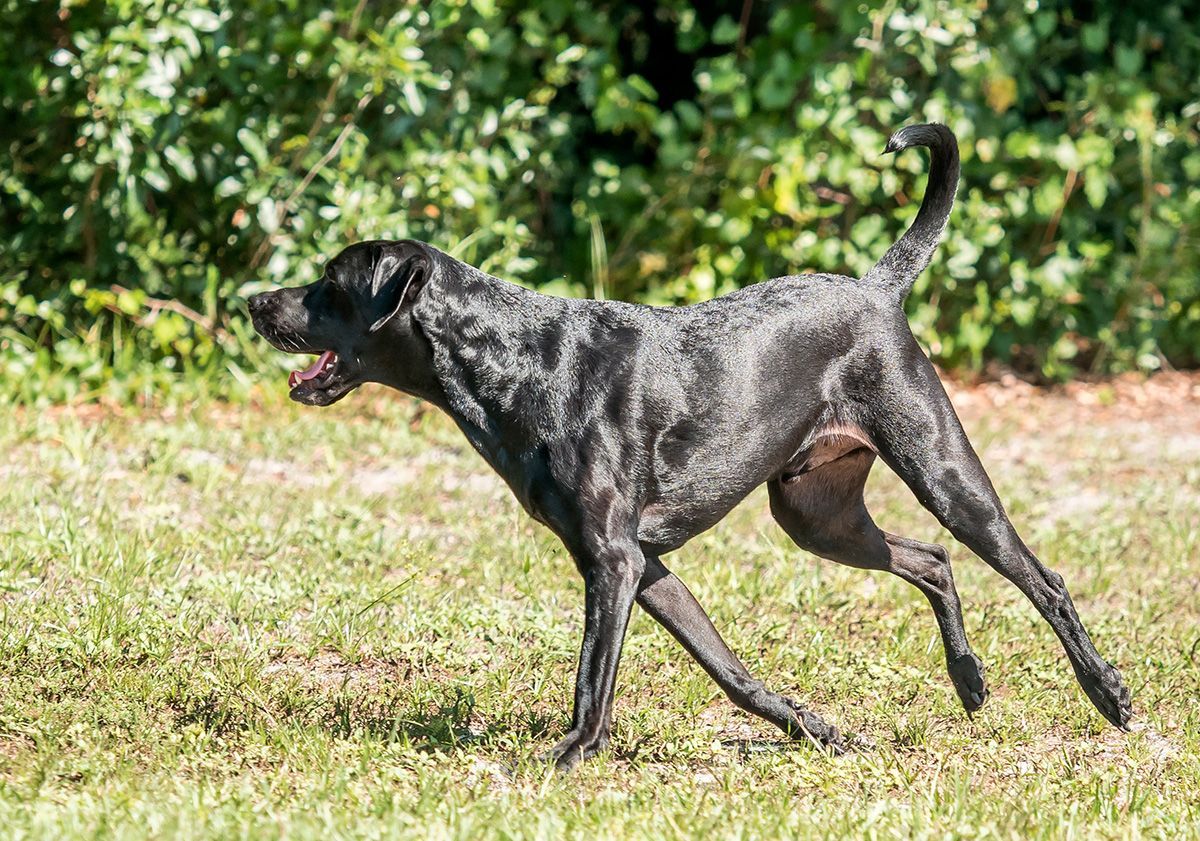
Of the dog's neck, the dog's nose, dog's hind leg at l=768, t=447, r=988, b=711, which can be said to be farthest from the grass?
the dog's nose

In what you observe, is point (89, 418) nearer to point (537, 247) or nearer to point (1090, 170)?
point (537, 247)

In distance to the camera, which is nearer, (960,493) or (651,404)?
(651,404)

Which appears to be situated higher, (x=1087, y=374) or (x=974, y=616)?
(x=974, y=616)

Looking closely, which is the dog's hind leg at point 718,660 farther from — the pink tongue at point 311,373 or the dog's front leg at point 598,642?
the pink tongue at point 311,373

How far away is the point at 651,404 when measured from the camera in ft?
13.5

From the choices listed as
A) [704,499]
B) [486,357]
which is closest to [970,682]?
[704,499]

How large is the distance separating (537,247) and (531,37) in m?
1.40

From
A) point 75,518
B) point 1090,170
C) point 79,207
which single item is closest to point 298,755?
point 75,518

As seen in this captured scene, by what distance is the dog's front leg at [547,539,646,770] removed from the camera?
3887 mm

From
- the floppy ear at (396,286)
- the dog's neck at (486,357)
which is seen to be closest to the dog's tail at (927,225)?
the dog's neck at (486,357)

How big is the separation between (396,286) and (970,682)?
77.5 inches

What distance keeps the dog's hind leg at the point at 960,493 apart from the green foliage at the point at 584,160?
369cm

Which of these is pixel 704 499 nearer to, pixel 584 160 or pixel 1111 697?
pixel 1111 697

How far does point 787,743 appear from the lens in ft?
14.1
